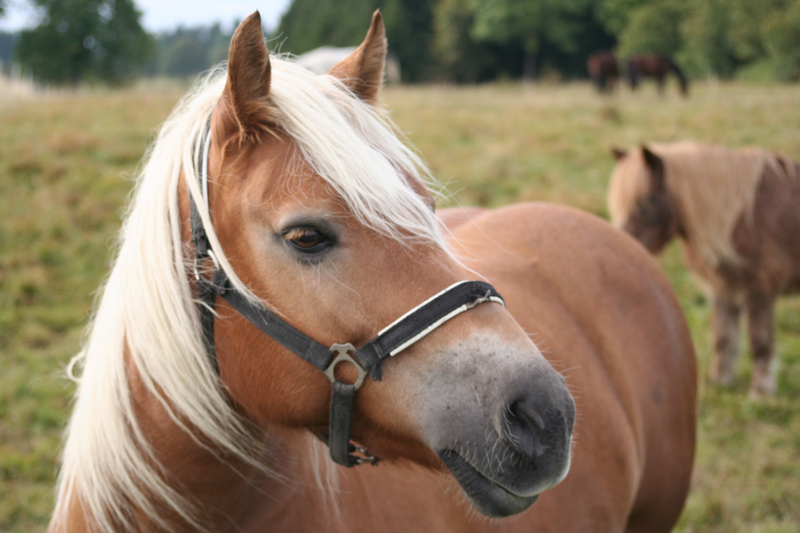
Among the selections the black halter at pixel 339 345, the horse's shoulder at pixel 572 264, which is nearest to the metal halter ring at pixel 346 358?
the black halter at pixel 339 345

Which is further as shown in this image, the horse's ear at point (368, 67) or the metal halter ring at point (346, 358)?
the horse's ear at point (368, 67)

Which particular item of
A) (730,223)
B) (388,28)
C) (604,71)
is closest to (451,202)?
(730,223)

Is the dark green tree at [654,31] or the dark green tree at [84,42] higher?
the dark green tree at [654,31]

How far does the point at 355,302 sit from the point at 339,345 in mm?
100

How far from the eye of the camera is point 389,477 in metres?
1.58

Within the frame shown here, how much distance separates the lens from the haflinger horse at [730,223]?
4.81 m

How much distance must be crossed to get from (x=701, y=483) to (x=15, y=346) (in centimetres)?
568

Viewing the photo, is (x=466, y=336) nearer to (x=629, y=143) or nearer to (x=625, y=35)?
(x=629, y=143)

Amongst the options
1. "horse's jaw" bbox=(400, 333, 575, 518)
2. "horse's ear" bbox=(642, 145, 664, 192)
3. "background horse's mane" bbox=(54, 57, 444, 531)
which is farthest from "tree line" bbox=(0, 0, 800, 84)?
"horse's jaw" bbox=(400, 333, 575, 518)

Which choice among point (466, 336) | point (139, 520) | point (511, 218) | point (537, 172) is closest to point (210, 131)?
point (466, 336)

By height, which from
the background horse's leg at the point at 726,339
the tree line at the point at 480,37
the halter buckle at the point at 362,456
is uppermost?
the tree line at the point at 480,37

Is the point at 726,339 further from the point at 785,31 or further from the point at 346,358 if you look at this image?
the point at 785,31

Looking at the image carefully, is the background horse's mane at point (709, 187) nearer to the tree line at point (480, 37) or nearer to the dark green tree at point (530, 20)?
the tree line at point (480, 37)

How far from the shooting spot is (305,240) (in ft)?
3.92
